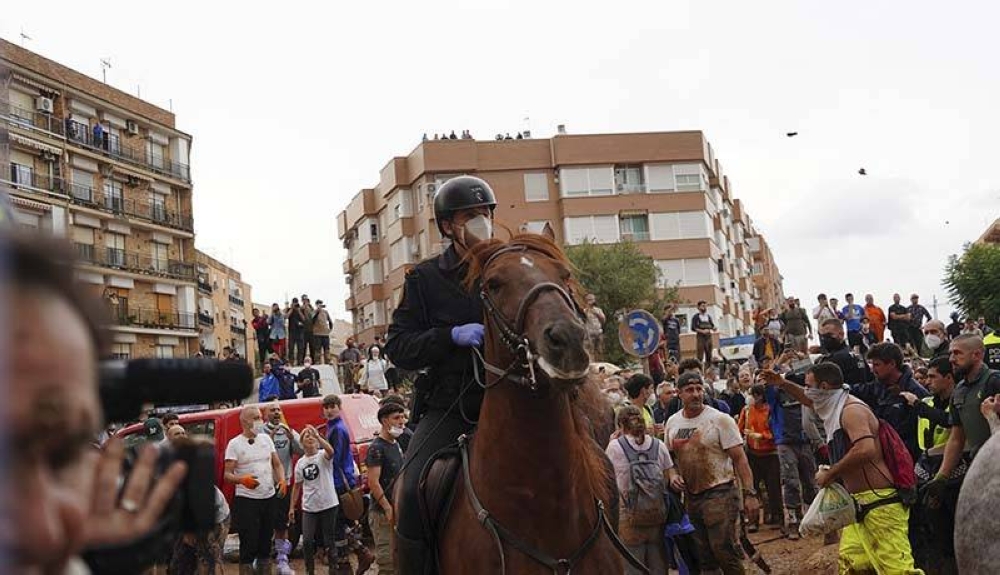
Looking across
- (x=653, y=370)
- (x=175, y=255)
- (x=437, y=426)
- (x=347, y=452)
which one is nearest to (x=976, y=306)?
(x=653, y=370)

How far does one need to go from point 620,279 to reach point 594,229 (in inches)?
502

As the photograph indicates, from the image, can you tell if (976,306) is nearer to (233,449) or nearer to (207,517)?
(233,449)

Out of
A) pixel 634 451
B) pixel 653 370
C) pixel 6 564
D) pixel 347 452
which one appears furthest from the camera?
pixel 653 370

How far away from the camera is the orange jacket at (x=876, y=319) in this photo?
89.0 feet

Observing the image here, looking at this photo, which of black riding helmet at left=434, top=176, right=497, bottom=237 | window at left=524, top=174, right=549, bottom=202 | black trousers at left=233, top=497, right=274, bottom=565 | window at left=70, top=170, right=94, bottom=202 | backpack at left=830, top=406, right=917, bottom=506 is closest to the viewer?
black riding helmet at left=434, top=176, right=497, bottom=237

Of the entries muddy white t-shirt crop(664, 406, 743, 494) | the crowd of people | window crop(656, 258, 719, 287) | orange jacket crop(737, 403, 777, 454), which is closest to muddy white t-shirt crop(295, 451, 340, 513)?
the crowd of people

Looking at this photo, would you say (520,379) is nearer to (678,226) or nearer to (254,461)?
(254,461)

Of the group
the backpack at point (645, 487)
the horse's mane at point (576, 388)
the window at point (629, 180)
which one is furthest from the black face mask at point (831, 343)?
the window at point (629, 180)

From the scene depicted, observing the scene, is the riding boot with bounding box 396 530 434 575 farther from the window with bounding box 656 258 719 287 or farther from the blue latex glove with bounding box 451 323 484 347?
the window with bounding box 656 258 719 287

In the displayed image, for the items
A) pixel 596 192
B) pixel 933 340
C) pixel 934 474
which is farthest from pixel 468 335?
pixel 596 192

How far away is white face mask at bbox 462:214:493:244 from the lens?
17.9 ft

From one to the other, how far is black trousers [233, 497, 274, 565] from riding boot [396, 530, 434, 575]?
27.1ft

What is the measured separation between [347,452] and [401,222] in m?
56.5

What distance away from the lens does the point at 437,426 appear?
5.69 metres
